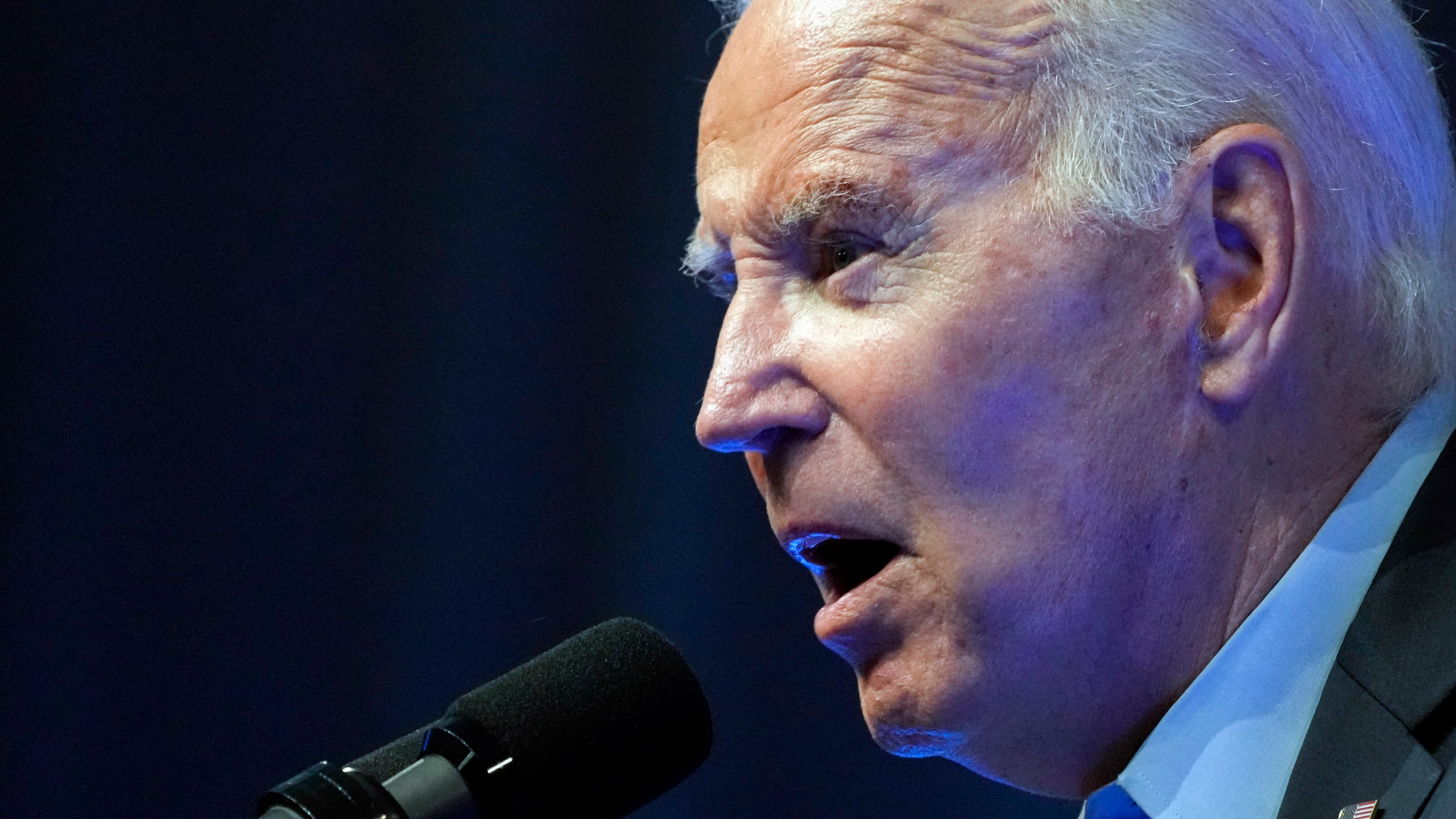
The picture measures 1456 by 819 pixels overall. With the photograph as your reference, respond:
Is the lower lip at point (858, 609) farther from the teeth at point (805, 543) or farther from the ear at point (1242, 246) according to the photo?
the ear at point (1242, 246)

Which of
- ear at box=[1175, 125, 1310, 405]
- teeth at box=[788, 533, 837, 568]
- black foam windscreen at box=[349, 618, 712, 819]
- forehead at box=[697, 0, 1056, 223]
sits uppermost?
forehead at box=[697, 0, 1056, 223]

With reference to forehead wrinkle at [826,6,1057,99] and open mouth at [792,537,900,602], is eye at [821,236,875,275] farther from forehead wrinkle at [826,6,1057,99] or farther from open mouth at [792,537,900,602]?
open mouth at [792,537,900,602]

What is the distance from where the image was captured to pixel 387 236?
283cm

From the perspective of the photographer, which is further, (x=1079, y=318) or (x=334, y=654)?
(x=334, y=654)

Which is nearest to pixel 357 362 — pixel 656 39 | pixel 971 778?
pixel 656 39

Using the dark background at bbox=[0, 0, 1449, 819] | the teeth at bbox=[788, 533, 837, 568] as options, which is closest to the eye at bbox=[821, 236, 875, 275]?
the teeth at bbox=[788, 533, 837, 568]

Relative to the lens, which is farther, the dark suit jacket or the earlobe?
the earlobe

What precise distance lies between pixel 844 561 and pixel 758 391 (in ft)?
0.78

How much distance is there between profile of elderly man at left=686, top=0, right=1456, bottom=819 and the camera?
140cm

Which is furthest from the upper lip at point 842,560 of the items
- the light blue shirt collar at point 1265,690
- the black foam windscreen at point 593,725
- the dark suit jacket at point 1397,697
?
the dark suit jacket at point 1397,697

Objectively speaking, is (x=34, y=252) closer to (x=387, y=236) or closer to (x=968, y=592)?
(x=387, y=236)

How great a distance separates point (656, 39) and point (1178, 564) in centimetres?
184

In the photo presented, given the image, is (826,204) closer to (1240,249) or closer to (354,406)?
(1240,249)

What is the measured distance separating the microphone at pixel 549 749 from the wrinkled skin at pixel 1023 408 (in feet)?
0.75
